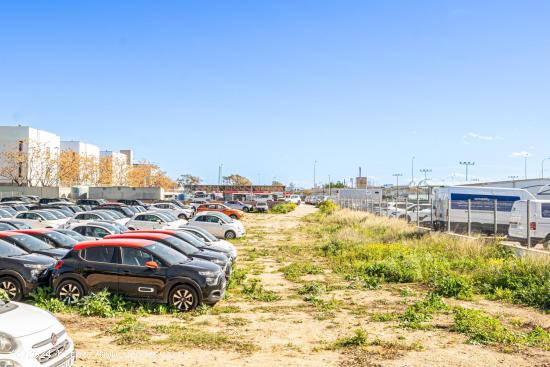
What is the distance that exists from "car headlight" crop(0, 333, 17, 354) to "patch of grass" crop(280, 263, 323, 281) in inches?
431

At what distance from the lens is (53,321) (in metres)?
7.14

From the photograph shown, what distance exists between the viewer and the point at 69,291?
12.2 m

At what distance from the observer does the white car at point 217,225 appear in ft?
95.5

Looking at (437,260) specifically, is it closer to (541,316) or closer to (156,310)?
(541,316)

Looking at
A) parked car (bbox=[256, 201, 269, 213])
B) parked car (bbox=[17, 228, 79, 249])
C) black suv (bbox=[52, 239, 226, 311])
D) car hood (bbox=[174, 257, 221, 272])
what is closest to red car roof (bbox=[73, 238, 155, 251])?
black suv (bbox=[52, 239, 226, 311])

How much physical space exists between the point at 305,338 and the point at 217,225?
64.6 ft

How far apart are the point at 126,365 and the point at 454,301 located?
334 inches

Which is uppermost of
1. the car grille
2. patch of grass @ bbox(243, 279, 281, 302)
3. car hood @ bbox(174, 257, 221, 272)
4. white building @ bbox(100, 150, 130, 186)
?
white building @ bbox(100, 150, 130, 186)

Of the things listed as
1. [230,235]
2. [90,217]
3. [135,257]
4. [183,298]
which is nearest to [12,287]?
[135,257]

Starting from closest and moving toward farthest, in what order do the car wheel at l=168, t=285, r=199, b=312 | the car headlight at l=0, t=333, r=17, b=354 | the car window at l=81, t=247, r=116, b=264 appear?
the car headlight at l=0, t=333, r=17, b=354 < the car wheel at l=168, t=285, r=199, b=312 < the car window at l=81, t=247, r=116, b=264

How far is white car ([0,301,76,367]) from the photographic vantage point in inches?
247

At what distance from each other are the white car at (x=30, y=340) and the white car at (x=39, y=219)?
21705 millimetres

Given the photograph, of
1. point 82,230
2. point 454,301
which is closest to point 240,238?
point 82,230

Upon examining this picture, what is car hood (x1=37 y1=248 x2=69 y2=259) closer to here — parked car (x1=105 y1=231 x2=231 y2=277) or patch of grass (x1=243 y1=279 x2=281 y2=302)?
parked car (x1=105 y1=231 x2=231 y2=277)
